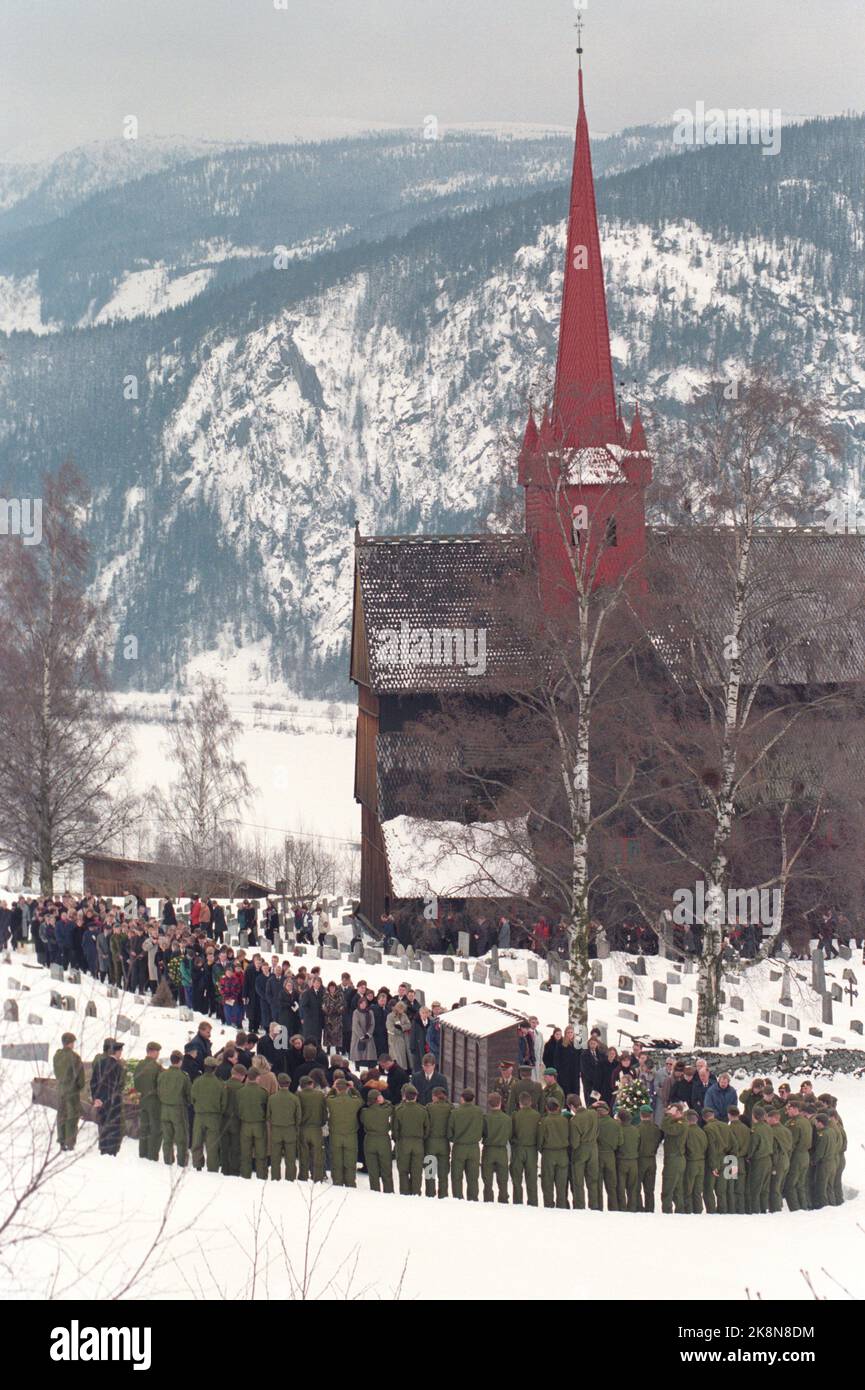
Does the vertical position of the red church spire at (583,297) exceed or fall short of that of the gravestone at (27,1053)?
it exceeds it

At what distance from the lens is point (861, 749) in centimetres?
2570

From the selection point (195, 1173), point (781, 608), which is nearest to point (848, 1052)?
point (781, 608)

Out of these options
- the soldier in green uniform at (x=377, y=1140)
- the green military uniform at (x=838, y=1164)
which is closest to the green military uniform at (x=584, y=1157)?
the soldier in green uniform at (x=377, y=1140)

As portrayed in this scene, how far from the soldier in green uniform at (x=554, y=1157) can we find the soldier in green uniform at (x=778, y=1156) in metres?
2.15

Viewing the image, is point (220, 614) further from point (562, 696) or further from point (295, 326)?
point (562, 696)

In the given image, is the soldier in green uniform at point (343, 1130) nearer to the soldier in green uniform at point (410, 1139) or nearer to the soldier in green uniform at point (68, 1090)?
the soldier in green uniform at point (410, 1139)

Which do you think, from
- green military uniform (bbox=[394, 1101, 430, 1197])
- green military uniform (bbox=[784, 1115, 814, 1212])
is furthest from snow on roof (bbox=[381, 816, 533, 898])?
green military uniform (bbox=[394, 1101, 430, 1197])

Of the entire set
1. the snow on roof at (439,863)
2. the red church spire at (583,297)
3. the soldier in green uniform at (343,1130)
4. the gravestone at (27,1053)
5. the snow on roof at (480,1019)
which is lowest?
the soldier in green uniform at (343,1130)

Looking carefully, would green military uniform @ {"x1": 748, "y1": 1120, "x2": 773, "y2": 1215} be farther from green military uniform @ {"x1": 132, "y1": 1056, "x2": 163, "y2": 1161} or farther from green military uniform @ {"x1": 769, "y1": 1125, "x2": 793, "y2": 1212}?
green military uniform @ {"x1": 132, "y1": 1056, "x2": 163, "y2": 1161}

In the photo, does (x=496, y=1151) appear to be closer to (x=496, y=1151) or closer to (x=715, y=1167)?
(x=496, y=1151)

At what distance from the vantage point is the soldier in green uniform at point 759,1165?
16.6 m

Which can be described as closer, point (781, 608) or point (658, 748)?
point (658, 748)

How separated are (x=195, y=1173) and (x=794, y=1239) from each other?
5.88 m

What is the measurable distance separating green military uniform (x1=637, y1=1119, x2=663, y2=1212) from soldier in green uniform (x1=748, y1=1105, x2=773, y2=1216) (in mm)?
960
